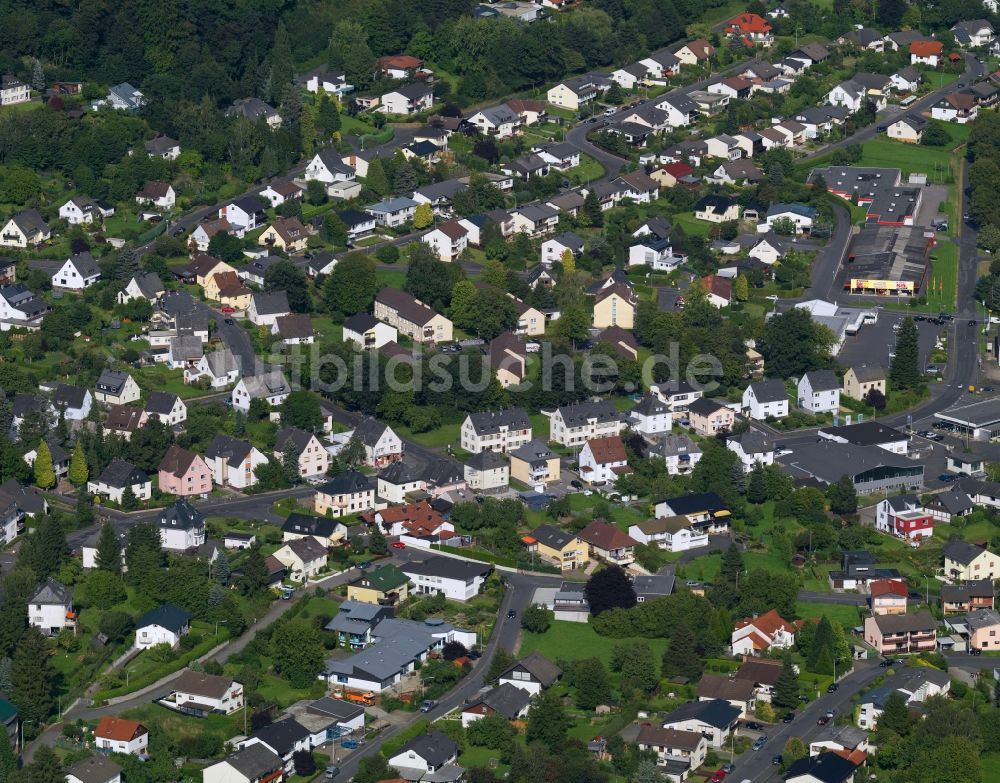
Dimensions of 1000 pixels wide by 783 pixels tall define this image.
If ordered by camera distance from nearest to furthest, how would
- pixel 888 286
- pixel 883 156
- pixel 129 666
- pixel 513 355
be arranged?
pixel 129 666
pixel 513 355
pixel 888 286
pixel 883 156

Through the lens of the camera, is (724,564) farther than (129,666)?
Yes

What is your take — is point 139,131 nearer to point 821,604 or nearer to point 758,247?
point 758,247

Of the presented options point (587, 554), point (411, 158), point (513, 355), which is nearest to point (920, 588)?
point (587, 554)

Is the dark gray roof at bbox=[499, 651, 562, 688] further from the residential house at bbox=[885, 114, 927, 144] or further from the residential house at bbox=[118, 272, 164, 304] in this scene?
the residential house at bbox=[885, 114, 927, 144]

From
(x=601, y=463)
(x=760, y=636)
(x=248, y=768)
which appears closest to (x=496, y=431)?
(x=601, y=463)

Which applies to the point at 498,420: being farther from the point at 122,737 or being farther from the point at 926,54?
the point at 926,54

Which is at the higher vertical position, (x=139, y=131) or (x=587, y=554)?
(x=139, y=131)

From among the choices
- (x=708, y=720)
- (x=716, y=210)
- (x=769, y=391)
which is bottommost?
(x=708, y=720)

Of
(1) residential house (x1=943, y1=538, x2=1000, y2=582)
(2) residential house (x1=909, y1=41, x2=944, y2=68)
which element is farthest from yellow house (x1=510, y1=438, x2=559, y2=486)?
(2) residential house (x1=909, y1=41, x2=944, y2=68)
